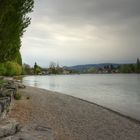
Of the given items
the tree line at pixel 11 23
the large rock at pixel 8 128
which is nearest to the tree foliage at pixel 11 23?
the tree line at pixel 11 23

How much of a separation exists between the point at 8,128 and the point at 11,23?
13.1 metres

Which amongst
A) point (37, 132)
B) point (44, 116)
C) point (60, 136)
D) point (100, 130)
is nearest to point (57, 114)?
point (44, 116)

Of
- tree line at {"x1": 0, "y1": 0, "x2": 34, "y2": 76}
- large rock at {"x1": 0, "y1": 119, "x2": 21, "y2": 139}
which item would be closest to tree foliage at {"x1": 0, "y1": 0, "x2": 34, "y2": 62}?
tree line at {"x1": 0, "y1": 0, "x2": 34, "y2": 76}

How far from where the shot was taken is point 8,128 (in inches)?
341

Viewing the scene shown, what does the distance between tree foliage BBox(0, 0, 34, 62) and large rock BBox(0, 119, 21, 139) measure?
434 inches

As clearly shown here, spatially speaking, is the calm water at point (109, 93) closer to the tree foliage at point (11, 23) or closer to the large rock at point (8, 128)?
the tree foliage at point (11, 23)

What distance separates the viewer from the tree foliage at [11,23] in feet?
62.4

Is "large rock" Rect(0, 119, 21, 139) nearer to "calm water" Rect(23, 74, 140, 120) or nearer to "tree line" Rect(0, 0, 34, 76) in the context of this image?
"tree line" Rect(0, 0, 34, 76)

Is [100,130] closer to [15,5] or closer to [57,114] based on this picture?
[57,114]

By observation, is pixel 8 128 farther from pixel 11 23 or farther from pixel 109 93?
pixel 109 93

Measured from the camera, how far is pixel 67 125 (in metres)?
15.4

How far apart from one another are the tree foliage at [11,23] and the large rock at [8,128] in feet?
36.1

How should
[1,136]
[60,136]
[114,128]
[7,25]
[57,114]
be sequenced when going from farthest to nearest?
1. [7,25]
2. [57,114]
3. [114,128]
4. [60,136]
5. [1,136]

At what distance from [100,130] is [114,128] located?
122cm
